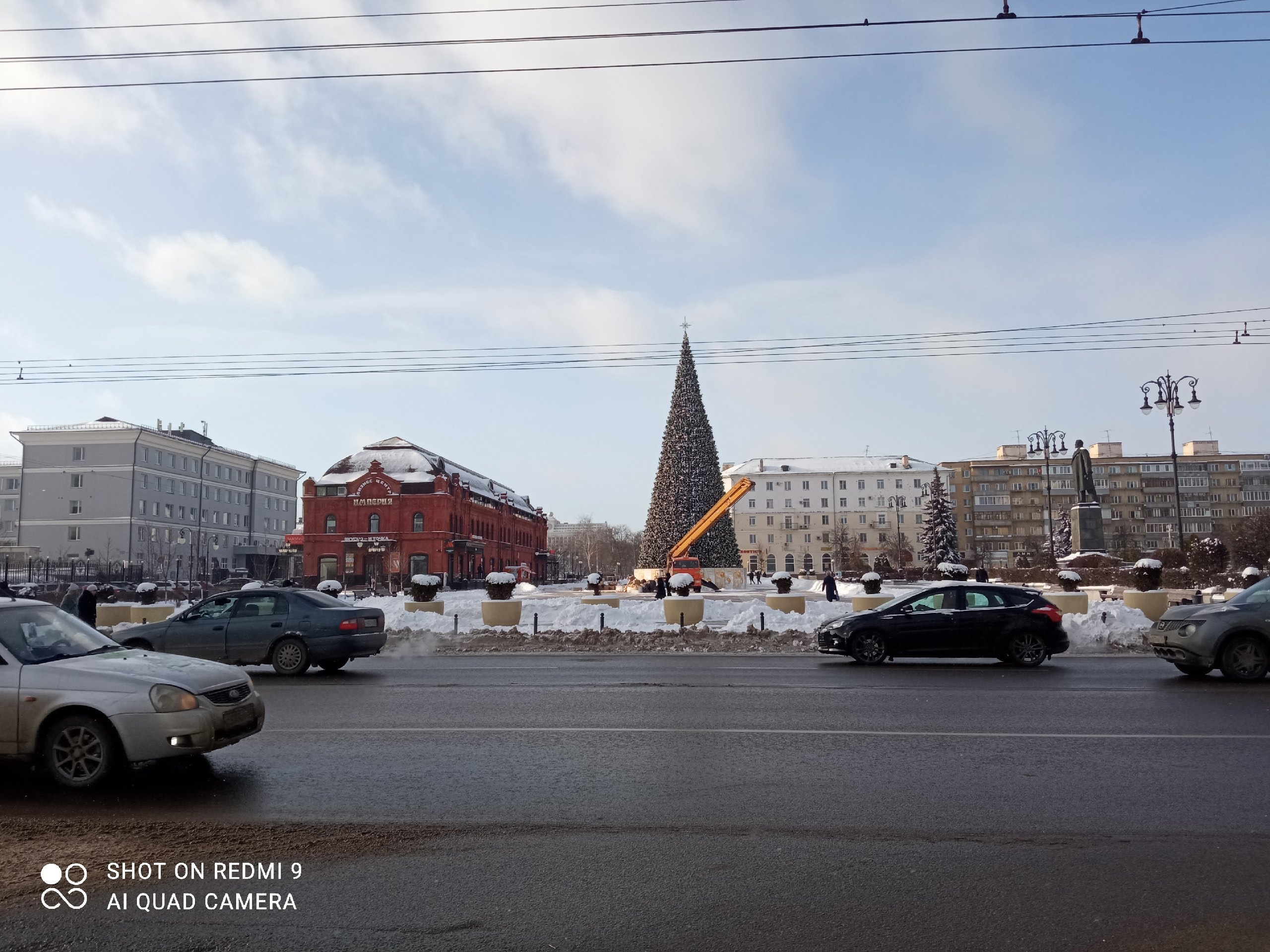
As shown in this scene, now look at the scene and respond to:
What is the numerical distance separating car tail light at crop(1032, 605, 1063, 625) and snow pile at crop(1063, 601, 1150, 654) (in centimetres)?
261

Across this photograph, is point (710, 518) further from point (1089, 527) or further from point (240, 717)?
point (240, 717)

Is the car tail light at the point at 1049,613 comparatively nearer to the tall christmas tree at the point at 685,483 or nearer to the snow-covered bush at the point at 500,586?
the snow-covered bush at the point at 500,586

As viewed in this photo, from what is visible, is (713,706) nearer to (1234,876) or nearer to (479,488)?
(1234,876)

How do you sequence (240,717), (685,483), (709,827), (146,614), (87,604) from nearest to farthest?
(709,827) → (240,717) → (87,604) → (146,614) → (685,483)

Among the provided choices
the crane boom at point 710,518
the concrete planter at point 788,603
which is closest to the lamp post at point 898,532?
the crane boom at point 710,518

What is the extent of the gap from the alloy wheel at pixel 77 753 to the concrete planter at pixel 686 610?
19.9 metres

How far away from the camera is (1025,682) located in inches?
535

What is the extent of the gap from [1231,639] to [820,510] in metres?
122

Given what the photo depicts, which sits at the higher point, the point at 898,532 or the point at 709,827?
the point at 898,532

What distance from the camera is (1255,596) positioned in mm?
13547

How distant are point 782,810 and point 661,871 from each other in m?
1.54

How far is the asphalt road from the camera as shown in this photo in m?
4.43

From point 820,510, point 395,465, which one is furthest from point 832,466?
point 395,465

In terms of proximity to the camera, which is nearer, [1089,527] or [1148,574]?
[1148,574]
